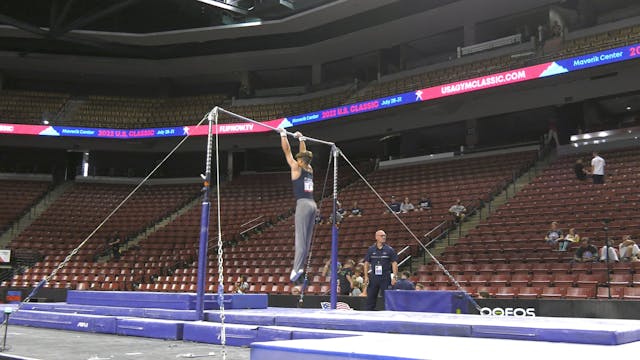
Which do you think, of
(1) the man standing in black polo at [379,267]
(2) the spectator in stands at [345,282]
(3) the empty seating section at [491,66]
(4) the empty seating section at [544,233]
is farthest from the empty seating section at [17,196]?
(1) the man standing in black polo at [379,267]

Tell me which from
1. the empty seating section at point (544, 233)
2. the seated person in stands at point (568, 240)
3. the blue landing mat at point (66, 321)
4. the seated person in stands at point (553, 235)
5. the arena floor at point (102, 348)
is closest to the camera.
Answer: the arena floor at point (102, 348)

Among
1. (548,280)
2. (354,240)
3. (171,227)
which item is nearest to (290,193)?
(171,227)

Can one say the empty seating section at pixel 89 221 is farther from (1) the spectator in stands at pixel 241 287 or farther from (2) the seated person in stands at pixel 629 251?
(2) the seated person in stands at pixel 629 251

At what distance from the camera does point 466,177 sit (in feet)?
67.7

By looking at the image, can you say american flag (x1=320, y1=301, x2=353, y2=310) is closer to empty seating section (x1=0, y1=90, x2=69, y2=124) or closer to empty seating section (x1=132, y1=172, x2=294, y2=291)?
empty seating section (x1=132, y1=172, x2=294, y2=291)

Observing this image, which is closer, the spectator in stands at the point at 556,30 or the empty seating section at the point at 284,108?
the spectator in stands at the point at 556,30

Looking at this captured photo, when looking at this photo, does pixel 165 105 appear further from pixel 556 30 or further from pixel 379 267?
pixel 379 267

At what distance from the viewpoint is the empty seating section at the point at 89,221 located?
20.8 metres

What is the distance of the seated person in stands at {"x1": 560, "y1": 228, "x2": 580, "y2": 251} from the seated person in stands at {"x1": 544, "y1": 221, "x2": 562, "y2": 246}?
0.21m

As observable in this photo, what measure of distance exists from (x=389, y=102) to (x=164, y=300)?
14.0 meters

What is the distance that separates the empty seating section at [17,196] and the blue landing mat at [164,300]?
49.9 feet

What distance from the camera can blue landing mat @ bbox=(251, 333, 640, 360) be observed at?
14.2 ft

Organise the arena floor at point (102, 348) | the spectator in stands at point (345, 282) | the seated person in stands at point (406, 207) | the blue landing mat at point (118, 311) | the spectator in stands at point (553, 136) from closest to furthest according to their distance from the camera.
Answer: the arena floor at point (102, 348)
the blue landing mat at point (118, 311)
the spectator in stands at point (345, 282)
the seated person in stands at point (406, 207)
the spectator in stands at point (553, 136)

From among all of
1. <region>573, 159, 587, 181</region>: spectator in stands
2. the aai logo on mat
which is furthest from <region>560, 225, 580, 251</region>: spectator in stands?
<region>573, 159, 587, 181</region>: spectator in stands
